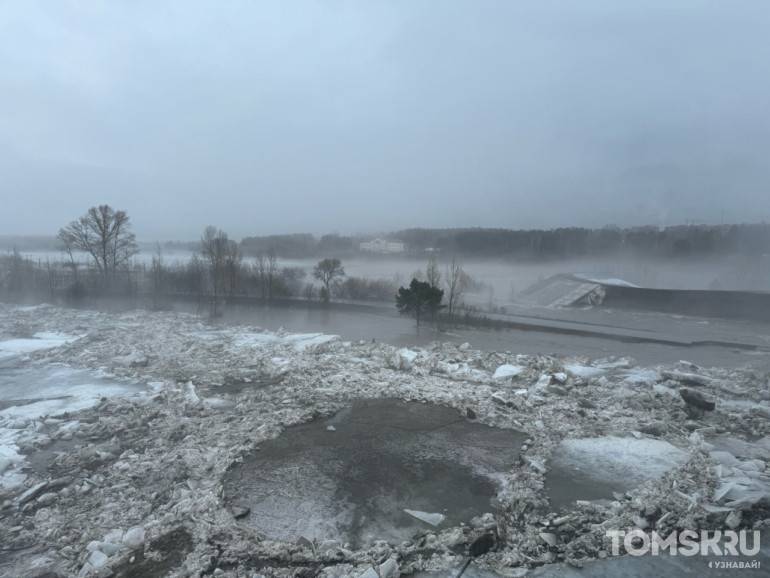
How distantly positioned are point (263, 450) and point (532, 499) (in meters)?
3.92

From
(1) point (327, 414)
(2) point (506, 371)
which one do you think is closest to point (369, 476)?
(1) point (327, 414)

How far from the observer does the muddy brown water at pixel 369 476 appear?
15.3 feet

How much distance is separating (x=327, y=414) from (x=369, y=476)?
8.49 ft

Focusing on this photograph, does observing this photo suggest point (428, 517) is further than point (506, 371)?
No

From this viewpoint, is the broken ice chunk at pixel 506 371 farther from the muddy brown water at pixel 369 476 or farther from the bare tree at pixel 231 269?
the bare tree at pixel 231 269

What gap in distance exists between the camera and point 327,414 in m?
8.12

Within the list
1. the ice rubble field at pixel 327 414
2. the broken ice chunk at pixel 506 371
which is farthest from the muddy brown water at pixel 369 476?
the broken ice chunk at pixel 506 371

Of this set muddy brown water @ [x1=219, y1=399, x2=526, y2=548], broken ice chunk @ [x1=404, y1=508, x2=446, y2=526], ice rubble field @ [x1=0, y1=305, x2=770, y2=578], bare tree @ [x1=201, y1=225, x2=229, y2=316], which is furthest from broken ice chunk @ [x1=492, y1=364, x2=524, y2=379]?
bare tree @ [x1=201, y1=225, x2=229, y2=316]

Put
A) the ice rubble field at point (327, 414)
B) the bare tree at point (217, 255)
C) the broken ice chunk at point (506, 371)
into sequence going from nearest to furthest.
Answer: the ice rubble field at point (327, 414) < the broken ice chunk at point (506, 371) < the bare tree at point (217, 255)

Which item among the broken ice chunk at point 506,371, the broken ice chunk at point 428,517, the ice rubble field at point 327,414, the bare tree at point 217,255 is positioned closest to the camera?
the ice rubble field at point 327,414

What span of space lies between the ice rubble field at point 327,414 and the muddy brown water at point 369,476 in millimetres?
232

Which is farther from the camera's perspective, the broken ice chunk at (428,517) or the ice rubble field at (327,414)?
the broken ice chunk at (428,517)

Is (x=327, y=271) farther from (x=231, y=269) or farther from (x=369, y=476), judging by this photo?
(x=369, y=476)

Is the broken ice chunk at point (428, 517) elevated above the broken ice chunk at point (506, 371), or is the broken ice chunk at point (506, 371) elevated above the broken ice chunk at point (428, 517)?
the broken ice chunk at point (428, 517)
